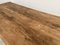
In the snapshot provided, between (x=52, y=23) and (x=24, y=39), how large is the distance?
51 centimetres

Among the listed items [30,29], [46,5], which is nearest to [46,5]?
[46,5]

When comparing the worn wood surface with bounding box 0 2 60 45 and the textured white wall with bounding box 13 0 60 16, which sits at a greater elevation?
the textured white wall with bounding box 13 0 60 16

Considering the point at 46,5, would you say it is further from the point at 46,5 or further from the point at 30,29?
the point at 30,29

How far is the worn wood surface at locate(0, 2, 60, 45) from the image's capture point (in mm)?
1376

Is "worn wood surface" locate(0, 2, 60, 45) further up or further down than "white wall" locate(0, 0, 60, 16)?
further down

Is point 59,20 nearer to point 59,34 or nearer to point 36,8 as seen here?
point 59,34

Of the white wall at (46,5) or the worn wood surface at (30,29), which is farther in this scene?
the white wall at (46,5)

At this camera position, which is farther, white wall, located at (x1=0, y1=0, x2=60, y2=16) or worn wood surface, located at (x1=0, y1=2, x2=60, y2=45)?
white wall, located at (x1=0, y1=0, x2=60, y2=16)

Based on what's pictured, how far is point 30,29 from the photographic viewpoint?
1.63m

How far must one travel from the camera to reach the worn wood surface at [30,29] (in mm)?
1376

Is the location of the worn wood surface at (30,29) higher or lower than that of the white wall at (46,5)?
lower

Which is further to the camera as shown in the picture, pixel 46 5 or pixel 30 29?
pixel 46 5

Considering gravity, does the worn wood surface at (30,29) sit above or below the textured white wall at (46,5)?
below

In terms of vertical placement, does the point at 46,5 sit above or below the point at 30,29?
above
